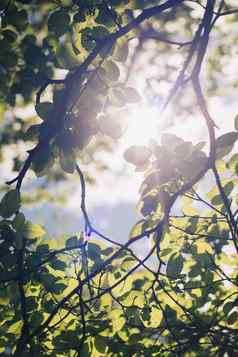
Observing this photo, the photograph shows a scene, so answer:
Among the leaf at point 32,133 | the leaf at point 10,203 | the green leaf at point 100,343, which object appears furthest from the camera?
the green leaf at point 100,343

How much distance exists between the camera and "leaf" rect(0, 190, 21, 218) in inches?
85.4

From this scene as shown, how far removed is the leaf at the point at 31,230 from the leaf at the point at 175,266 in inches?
31.5

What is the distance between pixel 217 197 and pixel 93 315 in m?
1.14

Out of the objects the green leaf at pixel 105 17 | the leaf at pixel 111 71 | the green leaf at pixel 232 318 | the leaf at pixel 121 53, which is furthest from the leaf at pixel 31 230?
the green leaf at pixel 232 318

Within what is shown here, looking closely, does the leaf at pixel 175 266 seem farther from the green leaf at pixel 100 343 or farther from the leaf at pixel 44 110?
the leaf at pixel 44 110

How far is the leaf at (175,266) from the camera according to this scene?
249 cm

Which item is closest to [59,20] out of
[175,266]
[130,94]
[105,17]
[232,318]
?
[105,17]

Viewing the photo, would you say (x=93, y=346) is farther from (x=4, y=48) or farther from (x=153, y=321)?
(x=4, y=48)

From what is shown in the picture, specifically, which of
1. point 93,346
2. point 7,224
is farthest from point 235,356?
point 7,224

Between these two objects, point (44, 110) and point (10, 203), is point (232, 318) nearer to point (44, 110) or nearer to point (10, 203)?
point (10, 203)

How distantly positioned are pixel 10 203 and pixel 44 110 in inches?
20.5

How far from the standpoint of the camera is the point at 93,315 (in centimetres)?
276

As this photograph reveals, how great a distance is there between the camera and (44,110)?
2.18m

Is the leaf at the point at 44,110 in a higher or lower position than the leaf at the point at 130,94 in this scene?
lower
